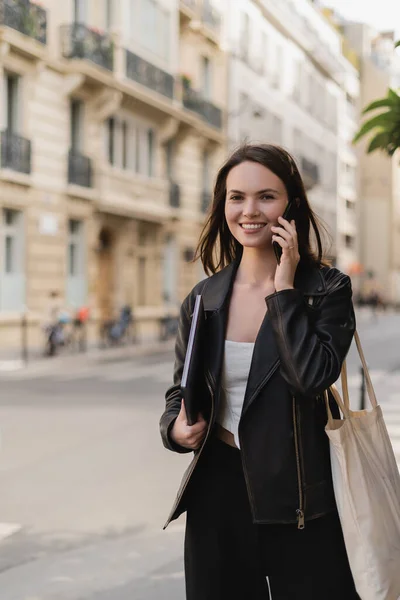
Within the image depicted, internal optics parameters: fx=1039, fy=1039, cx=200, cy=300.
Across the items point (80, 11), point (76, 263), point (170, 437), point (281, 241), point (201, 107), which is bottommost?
point (170, 437)

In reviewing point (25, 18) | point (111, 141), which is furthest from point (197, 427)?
point (111, 141)

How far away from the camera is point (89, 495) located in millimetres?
7254

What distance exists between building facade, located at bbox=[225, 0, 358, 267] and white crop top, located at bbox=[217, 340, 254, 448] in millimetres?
32361

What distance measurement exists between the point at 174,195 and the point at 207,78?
6253 millimetres

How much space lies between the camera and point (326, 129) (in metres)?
57.5

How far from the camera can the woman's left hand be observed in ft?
8.11

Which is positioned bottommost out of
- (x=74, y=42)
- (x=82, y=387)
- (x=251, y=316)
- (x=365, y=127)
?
(x=82, y=387)

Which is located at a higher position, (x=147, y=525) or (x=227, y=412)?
(x=227, y=412)

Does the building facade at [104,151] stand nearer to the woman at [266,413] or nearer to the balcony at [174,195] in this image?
the balcony at [174,195]

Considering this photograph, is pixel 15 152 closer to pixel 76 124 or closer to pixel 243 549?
pixel 76 124

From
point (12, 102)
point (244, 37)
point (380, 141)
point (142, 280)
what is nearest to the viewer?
point (380, 141)

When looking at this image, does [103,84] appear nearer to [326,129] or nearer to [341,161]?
[326,129]

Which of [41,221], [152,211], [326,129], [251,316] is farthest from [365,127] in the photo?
[326,129]

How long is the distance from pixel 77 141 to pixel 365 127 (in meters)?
24.5
